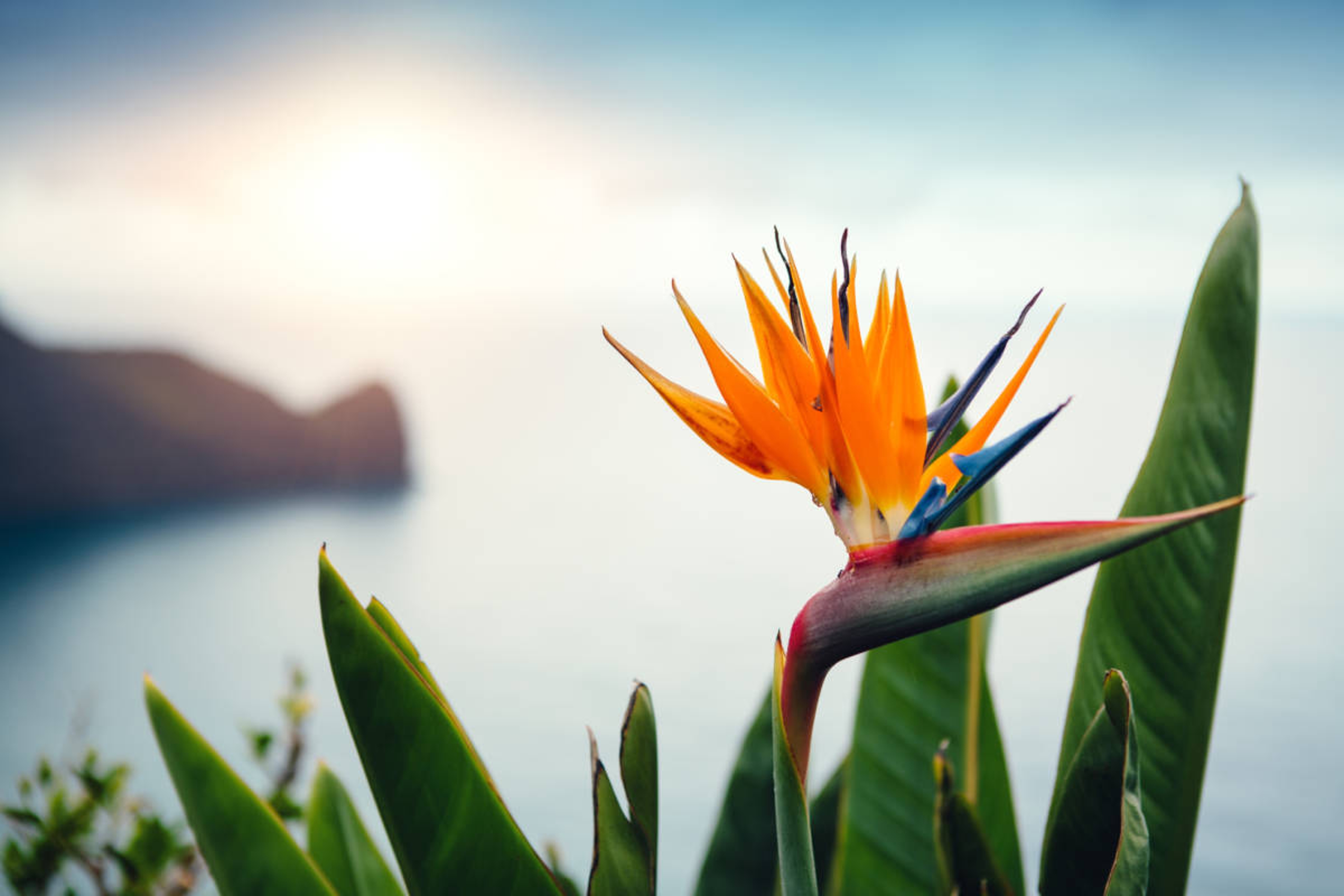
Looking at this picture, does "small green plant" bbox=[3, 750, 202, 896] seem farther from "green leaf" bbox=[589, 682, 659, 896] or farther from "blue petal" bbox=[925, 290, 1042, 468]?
"blue petal" bbox=[925, 290, 1042, 468]

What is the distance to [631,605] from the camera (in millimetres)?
2361

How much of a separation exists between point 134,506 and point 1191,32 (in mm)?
3121

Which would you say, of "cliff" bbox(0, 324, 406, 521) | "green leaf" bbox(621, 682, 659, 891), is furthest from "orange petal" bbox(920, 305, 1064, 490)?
"cliff" bbox(0, 324, 406, 521)

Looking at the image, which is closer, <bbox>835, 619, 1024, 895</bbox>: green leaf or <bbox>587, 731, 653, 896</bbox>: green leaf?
<bbox>587, 731, 653, 896</bbox>: green leaf

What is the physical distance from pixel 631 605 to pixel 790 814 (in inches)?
82.0

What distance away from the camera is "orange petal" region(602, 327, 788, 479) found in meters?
0.32

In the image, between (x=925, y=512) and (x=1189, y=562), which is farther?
(x=1189, y=562)

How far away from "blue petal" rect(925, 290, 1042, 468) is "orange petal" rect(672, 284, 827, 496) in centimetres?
5

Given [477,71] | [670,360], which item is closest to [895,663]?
[477,71]

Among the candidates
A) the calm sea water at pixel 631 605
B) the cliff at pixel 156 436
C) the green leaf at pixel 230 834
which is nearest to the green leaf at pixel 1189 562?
the green leaf at pixel 230 834

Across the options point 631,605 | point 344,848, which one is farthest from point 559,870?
point 631,605

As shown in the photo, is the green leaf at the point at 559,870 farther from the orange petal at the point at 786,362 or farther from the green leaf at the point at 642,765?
the orange petal at the point at 786,362

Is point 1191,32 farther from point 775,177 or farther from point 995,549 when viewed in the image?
point 995,549

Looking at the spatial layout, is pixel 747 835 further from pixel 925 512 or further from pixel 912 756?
pixel 925 512
